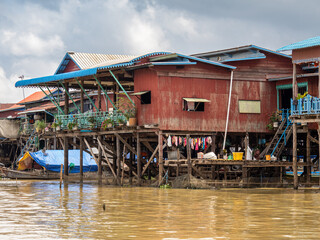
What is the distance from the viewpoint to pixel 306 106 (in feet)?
83.3

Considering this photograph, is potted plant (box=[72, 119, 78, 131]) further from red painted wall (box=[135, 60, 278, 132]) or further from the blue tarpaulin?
the blue tarpaulin

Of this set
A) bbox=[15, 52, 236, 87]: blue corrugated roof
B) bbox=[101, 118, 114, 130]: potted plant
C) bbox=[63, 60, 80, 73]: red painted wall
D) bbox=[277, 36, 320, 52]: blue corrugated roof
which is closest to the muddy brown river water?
bbox=[277, 36, 320, 52]: blue corrugated roof

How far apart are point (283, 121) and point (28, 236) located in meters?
18.9

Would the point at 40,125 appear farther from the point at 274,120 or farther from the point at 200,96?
the point at 274,120

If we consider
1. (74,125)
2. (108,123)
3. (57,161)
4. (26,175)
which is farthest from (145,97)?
(26,175)

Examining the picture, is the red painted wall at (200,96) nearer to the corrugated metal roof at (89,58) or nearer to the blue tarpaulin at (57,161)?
the corrugated metal roof at (89,58)

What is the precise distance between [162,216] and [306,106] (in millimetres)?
12118

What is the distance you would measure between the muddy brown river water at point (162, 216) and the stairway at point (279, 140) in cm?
555

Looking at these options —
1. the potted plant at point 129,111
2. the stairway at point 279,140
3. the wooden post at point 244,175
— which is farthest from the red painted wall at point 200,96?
the wooden post at point 244,175

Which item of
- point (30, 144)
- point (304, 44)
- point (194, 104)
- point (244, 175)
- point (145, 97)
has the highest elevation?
point (304, 44)

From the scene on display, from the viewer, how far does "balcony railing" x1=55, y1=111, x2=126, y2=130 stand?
2879cm

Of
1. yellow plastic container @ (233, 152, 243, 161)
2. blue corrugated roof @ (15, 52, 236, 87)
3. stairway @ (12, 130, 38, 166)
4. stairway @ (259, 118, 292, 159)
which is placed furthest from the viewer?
stairway @ (12, 130, 38, 166)

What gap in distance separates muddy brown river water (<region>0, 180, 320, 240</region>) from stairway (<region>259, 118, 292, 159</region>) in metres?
5.55

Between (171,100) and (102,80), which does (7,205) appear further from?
(102,80)
